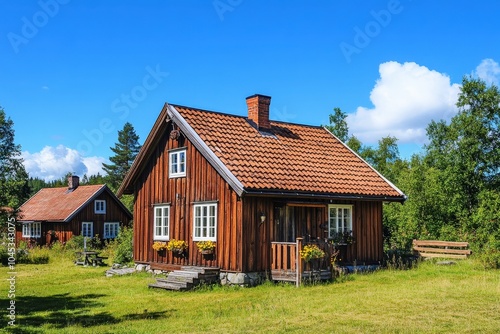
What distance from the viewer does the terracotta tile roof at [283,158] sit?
18.7 meters

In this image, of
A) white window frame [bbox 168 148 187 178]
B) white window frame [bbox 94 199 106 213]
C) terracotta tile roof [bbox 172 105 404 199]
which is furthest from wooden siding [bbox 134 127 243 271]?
white window frame [bbox 94 199 106 213]

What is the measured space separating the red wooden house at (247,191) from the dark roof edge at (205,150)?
4cm

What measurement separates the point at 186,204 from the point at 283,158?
4.16 m

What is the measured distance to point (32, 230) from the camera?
45281 mm

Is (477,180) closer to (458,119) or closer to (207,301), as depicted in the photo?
(458,119)

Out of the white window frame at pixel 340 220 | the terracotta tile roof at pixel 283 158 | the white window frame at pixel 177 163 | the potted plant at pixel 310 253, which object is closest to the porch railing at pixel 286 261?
the potted plant at pixel 310 253

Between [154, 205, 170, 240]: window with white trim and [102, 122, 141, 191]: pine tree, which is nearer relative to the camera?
[154, 205, 170, 240]: window with white trim

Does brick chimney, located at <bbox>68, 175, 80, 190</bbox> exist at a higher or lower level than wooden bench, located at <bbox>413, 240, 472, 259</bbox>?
higher

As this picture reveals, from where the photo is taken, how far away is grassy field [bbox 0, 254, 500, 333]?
1094 cm

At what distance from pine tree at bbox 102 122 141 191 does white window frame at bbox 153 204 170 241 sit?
213ft

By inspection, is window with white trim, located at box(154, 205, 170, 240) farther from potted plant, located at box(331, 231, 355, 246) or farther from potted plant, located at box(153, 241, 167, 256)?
potted plant, located at box(331, 231, 355, 246)

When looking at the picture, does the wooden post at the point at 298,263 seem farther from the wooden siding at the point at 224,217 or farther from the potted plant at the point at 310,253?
the wooden siding at the point at 224,217


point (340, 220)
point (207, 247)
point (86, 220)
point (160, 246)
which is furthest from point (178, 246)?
point (86, 220)

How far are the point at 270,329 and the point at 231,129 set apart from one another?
11575 mm
